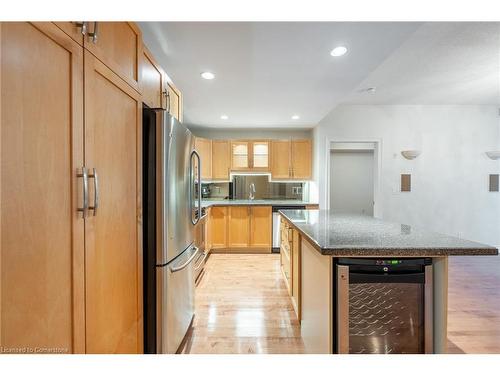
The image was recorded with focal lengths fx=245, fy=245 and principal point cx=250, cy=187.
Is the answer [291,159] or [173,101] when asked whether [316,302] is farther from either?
[291,159]

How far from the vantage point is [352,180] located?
214 inches

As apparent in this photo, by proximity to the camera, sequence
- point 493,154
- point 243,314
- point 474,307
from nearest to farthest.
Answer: point 243,314, point 474,307, point 493,154

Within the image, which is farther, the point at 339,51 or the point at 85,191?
the point at 339,51

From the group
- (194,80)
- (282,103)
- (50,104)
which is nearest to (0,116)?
(50,104)

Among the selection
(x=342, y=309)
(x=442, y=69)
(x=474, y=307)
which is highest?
(x=442, y=69)

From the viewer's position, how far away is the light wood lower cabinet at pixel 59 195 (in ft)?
1.99

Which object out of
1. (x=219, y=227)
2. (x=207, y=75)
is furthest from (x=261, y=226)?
(x=207, y=75)

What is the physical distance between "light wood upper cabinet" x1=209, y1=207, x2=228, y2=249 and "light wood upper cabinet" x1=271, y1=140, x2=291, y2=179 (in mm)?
1234

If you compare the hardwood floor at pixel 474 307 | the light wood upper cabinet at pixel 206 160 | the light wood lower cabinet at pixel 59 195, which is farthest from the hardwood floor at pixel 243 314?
the light wood upper cabinet at pixel 206 160

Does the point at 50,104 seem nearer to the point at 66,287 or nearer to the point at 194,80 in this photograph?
the point at 66,287

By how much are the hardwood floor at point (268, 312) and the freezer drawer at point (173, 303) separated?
0.73ft

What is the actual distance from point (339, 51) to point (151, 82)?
1.48 metres

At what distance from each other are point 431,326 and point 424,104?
4.42 metres

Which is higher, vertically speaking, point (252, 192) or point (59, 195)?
point (59, 195)
